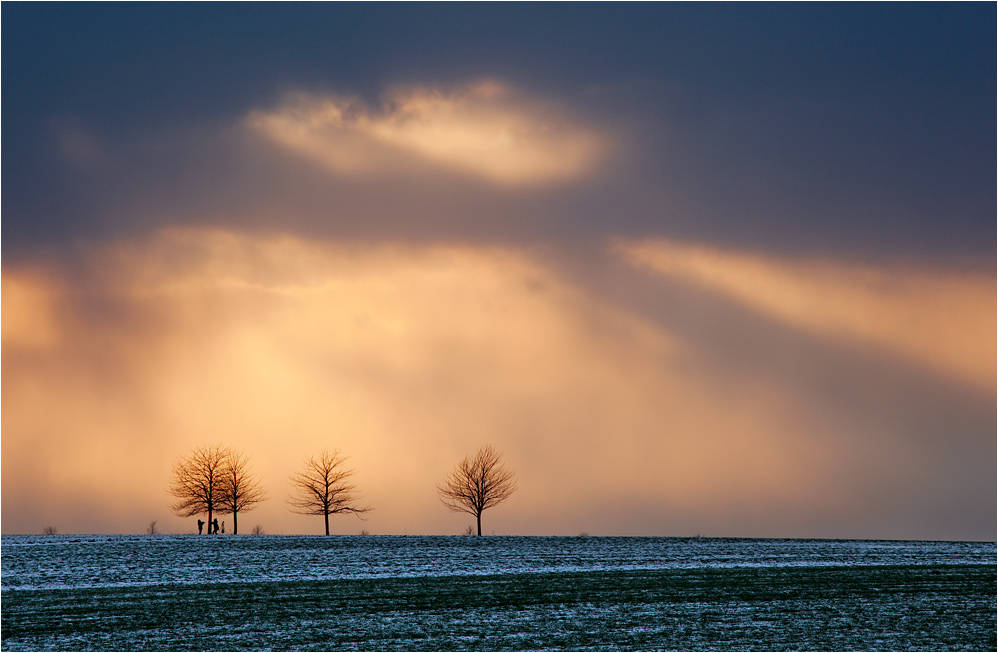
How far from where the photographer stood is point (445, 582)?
27.3 m

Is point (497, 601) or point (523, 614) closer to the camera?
point (523, 614)

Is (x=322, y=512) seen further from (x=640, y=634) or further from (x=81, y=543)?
(x=640, y=634)

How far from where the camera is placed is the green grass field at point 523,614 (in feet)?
57.5

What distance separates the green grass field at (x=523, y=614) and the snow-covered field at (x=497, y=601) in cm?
6

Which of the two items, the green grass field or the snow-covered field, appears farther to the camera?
the snow-covered field

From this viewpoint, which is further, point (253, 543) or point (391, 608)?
point (253, 543)

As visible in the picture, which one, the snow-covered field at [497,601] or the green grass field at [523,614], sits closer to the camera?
the green grass field at [523,614]

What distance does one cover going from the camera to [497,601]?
22703mm

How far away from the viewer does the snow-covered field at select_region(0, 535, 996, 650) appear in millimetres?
17812

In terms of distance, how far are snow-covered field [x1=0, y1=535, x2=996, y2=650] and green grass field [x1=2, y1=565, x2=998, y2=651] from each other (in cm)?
6

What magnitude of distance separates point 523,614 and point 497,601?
2.23 m

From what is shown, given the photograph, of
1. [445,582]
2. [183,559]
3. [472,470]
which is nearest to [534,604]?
[445,582]

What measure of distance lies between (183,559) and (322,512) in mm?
43344

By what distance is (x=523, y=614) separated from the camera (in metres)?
20.6
